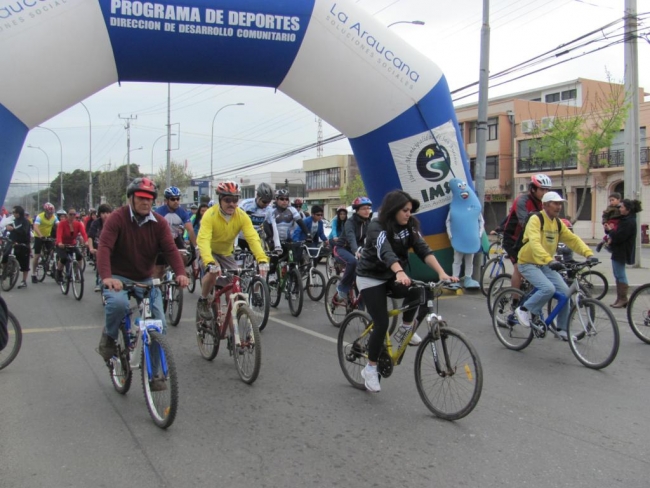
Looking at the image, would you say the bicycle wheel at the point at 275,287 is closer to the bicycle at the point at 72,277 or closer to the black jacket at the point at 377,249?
the bicycle at the point at 72,277

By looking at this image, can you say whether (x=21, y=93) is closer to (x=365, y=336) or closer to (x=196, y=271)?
(x=196, y=271)

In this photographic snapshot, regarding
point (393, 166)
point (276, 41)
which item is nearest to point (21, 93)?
point (276, 41)

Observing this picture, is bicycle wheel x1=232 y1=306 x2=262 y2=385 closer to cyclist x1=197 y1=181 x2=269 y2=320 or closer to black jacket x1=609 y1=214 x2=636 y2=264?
cyclist x1=197 y1=181 x2=269 y2=320

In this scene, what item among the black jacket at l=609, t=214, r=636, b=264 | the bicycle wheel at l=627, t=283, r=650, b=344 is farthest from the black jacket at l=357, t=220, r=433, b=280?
the black jacket at l=609, t=214, r=636, b=264

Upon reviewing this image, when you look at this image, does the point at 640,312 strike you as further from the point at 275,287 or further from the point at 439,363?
the point at 275,287

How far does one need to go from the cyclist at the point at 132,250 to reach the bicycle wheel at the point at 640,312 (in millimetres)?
5514

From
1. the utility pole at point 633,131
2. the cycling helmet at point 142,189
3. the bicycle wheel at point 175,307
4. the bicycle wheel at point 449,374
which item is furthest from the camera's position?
the utility pole at point 633,131

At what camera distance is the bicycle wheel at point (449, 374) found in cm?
433

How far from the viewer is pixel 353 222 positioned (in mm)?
8305

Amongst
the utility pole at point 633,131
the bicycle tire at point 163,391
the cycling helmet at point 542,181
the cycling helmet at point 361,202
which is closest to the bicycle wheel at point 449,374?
the bicycle tire at point 163,391

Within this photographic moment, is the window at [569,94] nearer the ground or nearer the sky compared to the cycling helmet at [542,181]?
nearer the sky

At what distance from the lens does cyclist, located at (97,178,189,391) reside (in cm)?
477

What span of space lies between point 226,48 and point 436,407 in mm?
7210

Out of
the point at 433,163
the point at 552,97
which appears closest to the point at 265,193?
the point at 433,163
